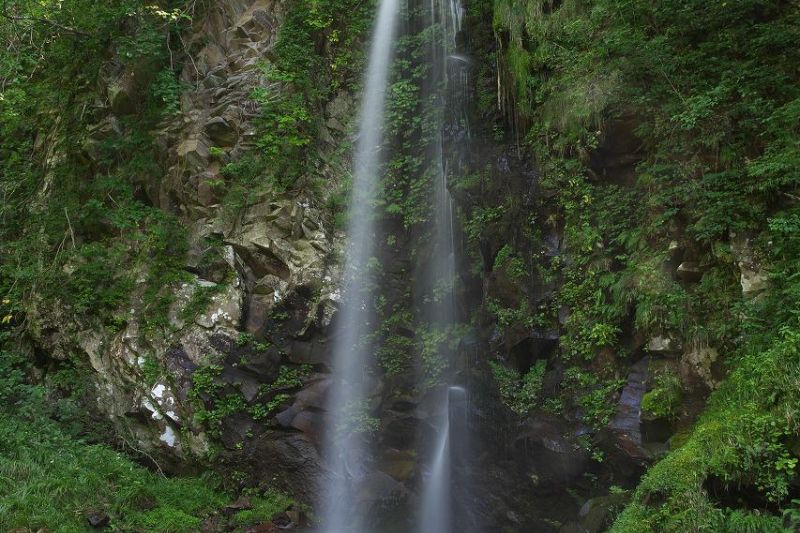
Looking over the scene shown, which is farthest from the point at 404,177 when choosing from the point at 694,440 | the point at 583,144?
the point at 694,440

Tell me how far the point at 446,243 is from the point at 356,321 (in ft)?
6.76

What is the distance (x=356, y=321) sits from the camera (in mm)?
9141

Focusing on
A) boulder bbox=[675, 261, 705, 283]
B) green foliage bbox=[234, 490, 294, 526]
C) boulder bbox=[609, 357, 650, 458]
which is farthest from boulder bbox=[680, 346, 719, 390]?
green foliage bbox=[234, 490, 294, 526]

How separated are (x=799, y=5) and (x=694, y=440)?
5511 millimetres

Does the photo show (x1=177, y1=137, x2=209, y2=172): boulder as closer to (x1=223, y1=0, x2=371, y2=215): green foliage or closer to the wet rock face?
the wet rock face

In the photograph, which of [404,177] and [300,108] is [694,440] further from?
[300,108]

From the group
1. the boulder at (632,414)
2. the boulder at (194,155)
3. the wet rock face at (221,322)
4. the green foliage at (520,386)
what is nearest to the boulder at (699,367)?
the boulder at (632,414)

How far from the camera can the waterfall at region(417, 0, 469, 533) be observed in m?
7.68

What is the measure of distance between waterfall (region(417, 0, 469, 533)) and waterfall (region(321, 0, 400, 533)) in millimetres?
1059

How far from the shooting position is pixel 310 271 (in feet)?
29.9

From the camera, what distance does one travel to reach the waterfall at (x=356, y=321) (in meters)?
7.92

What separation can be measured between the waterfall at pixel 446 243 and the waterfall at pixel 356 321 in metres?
1.06

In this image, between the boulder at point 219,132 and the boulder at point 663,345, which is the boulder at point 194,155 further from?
the boulder at point 663,345

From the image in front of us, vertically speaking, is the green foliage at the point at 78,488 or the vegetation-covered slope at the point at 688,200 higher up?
the vegetation-covered slope at the point at 688,200
